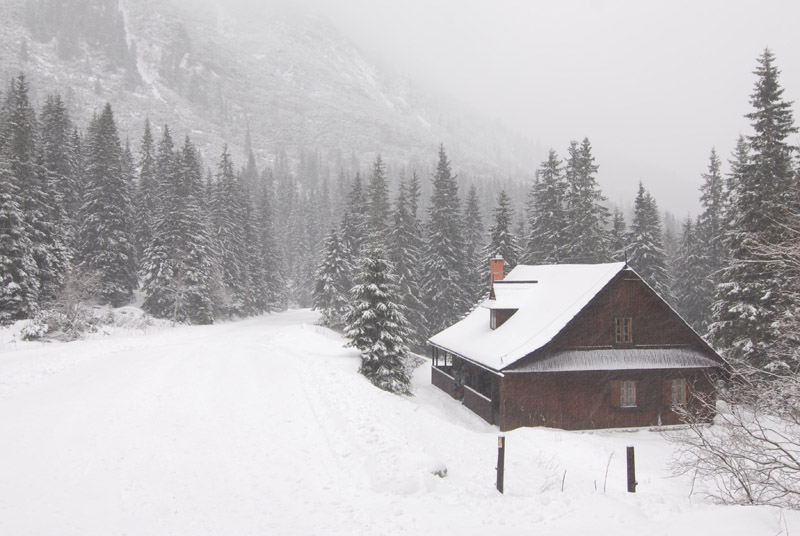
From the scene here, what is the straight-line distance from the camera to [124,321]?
124 ft

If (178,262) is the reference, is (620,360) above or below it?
below

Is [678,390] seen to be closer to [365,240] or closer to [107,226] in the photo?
[365,240]

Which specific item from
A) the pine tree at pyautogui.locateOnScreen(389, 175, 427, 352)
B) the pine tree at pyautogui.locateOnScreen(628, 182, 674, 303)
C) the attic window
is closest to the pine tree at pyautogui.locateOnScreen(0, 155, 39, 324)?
the pine tree at pyautogui.locateOnScreen(389, 175, 427, 352)

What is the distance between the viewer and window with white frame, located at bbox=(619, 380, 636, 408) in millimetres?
22844

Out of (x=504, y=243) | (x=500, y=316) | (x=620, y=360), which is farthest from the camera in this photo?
(x=504, y=243)

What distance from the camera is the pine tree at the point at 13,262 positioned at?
28.1 metres

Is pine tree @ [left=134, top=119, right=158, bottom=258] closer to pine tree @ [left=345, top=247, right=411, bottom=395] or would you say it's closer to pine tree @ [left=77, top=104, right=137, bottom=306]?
pine tree @ [left=77, top=104, right=137, bottom=306]

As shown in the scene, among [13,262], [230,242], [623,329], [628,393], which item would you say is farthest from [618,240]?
Result: [13,262]

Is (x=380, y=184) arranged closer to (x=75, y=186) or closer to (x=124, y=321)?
(x=124, y=321)

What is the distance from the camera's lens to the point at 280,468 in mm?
10547

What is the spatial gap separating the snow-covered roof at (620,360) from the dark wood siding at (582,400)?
0.35 meters

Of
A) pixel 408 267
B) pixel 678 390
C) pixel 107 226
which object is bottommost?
pixel 678 390

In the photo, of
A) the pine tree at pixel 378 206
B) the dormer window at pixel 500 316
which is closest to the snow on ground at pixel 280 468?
the dormer window at pixel 500 316

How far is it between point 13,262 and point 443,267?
103 ft
